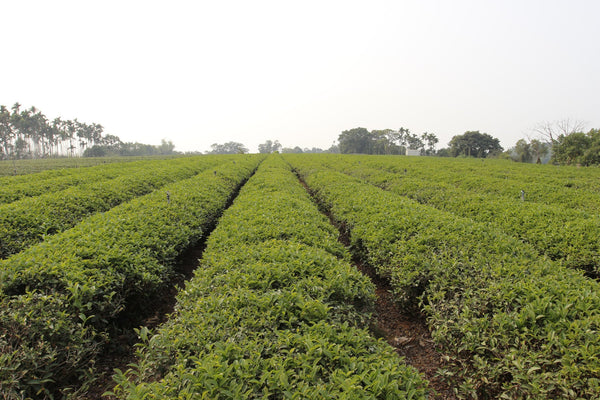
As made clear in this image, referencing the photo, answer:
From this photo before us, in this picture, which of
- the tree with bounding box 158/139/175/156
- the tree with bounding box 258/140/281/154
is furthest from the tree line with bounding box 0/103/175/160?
the tree with bounding box 258/140/281/154

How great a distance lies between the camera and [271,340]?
7.36 ft

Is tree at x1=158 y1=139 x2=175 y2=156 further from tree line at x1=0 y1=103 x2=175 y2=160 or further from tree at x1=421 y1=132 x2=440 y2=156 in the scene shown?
tree at x1=421 y1=132 x2=440 y2=156

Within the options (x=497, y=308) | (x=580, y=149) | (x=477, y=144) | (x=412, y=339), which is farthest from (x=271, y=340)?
(x=477, y=144)

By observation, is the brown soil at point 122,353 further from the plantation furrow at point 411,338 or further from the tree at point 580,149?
the tree at point 580,149

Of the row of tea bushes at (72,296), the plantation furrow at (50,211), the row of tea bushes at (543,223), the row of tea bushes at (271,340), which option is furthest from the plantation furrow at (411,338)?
the plantation furrow at (50,211)

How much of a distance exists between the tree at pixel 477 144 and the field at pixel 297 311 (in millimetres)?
73329

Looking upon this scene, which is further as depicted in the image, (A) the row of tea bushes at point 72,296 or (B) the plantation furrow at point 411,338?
(B) the plantation furrow at point 411,338

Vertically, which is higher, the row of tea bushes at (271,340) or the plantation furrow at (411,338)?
the row of tea bushes at (271,340)

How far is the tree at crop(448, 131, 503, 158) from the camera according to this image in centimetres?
6771

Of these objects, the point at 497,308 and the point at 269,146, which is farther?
the point at 269,146

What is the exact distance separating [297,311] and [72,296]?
2517 millimetres

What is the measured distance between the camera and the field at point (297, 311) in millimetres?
2027

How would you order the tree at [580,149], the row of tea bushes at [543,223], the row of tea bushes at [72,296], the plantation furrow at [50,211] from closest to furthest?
1. the row of tea bushes at [72,296]
2. the row of tea bushes at [543,223]
3. the plantation furrow at [50,211]
4. the tree at [580,149]

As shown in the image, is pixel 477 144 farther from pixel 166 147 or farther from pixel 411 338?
pixel 166 147
